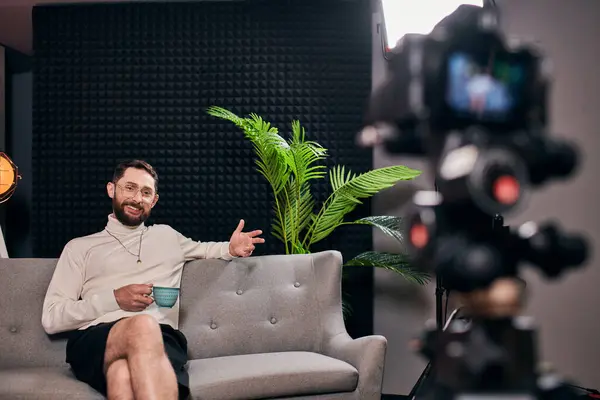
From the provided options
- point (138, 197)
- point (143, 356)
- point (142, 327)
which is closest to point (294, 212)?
point (138, 197)

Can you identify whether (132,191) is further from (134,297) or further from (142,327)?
(142,327)

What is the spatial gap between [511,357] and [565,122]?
4.10 metres

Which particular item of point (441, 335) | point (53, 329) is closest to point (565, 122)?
point (53, 329)

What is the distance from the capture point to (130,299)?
9.35 feet

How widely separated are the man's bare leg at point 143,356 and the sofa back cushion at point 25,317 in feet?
1.79

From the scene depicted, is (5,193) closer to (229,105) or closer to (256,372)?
(229,105)

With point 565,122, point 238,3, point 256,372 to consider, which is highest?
point 238,3

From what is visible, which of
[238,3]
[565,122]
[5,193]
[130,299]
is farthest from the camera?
[238,3]

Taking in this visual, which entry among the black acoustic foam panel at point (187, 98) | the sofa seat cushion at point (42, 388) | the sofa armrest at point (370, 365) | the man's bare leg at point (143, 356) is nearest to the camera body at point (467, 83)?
the man's bare leg at point (143, 356)

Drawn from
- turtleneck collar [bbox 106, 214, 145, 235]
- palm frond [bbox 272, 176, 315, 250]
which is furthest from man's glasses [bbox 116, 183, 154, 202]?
palm frond [bbox 272, 176, 315, 250]

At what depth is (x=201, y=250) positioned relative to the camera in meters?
3.51

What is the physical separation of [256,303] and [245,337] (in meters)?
0.17

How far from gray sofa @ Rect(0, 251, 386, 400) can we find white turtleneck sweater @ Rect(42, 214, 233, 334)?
153 mm

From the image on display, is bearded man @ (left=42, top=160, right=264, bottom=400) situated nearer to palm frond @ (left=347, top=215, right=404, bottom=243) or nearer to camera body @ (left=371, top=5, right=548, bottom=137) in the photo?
palm frond @ (left=347, top=215, right=404, bottom=243)
